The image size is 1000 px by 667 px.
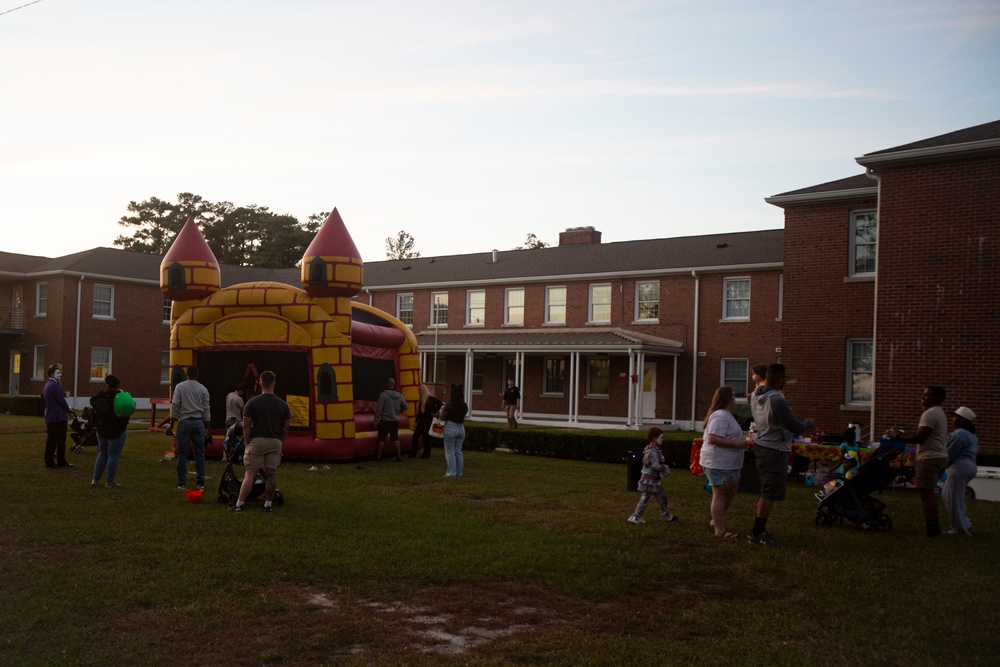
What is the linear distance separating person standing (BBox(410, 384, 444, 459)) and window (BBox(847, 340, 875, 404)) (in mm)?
10324

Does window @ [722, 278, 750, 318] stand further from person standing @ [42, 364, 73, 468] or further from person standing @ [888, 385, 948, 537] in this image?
person standing @ [42, 364, 73, 468]

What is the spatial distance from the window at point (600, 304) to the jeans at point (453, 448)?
62.1 ft

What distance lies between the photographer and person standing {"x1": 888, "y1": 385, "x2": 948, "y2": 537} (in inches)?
392

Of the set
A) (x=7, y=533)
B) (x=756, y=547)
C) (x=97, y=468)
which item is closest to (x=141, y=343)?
(x=97, y=468)

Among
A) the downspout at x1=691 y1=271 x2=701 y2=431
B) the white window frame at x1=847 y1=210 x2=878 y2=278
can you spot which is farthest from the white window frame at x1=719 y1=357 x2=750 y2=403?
the white window frame at x1=847 y1=210 x2=878 y2=278

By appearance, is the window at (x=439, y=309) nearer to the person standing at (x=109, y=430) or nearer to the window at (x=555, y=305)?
the window at (x=555, y=305)

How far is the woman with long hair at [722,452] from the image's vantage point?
948cm

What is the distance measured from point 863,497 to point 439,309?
2837cm

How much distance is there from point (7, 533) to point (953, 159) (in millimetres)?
16559

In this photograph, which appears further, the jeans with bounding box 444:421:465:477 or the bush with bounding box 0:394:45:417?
the bush with bounding box 0:394:45:417

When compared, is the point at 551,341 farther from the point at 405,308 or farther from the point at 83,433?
the point at 83,433

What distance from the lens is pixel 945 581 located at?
25.2 ft

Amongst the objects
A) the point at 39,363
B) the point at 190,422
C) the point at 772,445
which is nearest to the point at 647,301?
the point at 190,422

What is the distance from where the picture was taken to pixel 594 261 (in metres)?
34.1
